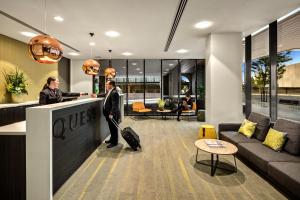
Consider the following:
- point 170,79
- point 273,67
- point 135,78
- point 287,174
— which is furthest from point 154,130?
point 170,79

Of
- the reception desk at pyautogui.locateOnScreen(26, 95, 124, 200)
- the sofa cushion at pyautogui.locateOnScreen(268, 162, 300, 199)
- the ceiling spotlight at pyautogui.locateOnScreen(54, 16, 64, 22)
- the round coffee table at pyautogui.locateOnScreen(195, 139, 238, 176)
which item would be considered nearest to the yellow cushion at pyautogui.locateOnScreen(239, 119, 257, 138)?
the round coffee table at pyautogui.locateOnScreen(195, 139, 238, 176)

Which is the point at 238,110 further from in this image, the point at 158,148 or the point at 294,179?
the point at 294,179

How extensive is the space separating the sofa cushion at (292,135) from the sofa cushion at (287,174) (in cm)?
41

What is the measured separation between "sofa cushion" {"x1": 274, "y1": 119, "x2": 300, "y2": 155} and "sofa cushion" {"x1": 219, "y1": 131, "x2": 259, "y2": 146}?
66 centimetres

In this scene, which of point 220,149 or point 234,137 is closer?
point 220,149

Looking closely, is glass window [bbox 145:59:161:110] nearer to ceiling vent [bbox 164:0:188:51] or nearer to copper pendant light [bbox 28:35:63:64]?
ceiling vent [bbox 164:0:188:51]

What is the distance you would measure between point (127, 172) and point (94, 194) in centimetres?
80

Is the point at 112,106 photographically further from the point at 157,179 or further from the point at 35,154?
the point at 35,154

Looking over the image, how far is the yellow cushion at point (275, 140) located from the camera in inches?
125

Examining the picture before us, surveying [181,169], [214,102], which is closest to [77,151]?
[181,169]

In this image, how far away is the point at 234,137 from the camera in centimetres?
412

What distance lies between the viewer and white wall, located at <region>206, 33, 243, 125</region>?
5.17 meters

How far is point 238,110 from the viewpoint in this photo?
530cm

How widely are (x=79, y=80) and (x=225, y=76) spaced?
25.3ft
